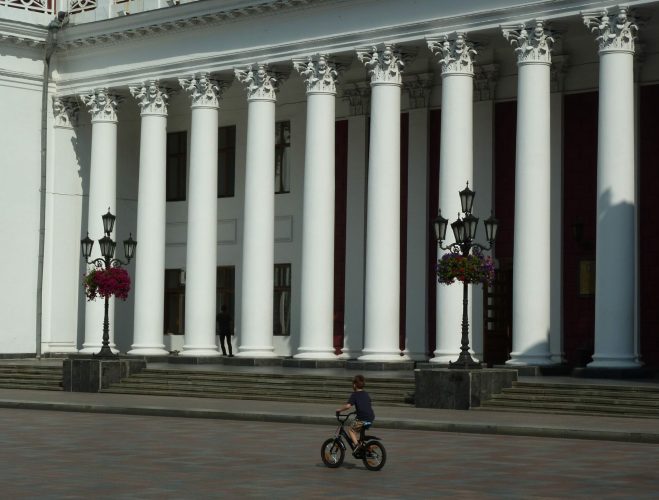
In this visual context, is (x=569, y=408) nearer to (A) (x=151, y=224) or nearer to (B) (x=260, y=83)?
(B) (x=260, y=83)

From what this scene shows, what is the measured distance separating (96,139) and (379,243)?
1142 cm

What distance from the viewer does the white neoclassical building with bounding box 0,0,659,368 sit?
32.3 m

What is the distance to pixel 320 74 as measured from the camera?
121ft

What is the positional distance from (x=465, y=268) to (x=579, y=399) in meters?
3.40

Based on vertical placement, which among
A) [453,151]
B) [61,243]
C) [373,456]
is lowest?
[373,456]

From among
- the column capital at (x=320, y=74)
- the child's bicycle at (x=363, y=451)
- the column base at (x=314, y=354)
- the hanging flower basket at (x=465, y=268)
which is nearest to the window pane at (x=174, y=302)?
the column base at (x=314, y=354)

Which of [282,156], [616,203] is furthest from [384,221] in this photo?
[282,156]

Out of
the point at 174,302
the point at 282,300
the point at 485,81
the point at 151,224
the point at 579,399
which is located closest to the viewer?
the point at 579,399

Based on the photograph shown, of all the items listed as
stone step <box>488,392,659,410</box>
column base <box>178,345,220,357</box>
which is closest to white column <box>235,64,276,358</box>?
column base <box>178,345,220,357</box>

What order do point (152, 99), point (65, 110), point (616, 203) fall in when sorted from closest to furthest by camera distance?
point (616, 203) → point (152, 99) → point (65, 110)

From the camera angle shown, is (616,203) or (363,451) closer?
(363,451)

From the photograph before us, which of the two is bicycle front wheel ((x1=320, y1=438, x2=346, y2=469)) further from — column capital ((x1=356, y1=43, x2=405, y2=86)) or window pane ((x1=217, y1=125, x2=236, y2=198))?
window pane ((x1=217, y1=125, x2=236, y2=198))

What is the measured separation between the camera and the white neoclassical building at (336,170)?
106 ft

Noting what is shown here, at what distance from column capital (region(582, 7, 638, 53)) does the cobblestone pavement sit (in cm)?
1114
